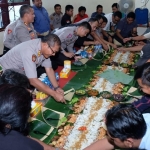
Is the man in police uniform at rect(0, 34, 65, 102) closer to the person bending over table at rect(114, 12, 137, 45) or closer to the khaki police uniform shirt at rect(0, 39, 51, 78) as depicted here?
the khaki police uniform shirt at rect(0, 39, 51, 78)

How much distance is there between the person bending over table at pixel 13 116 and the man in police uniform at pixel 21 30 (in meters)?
2.25

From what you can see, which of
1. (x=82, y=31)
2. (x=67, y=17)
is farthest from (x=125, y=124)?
(x=67, y=17)

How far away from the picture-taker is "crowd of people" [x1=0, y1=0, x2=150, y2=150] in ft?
3.68

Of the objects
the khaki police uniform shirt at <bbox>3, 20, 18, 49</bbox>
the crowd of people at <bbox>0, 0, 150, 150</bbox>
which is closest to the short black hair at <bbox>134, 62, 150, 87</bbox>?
the crowd of people at <bbox>0, 0, 150, 150</bbox>

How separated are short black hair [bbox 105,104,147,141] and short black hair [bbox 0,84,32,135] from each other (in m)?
0.43

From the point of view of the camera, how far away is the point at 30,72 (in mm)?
2342

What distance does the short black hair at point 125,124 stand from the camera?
114 centimetres

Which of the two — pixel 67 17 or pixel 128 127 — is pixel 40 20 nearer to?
pixel 67 17

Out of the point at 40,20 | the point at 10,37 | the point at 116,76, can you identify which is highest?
the point at 40,20

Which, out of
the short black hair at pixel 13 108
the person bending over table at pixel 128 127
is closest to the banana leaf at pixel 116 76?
the person bending over table at pixel 128 127

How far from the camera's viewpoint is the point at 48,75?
2.66 meters

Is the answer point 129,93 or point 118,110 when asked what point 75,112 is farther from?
point 118,110

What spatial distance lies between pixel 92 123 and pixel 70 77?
107cm

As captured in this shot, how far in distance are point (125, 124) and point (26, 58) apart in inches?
58.1
